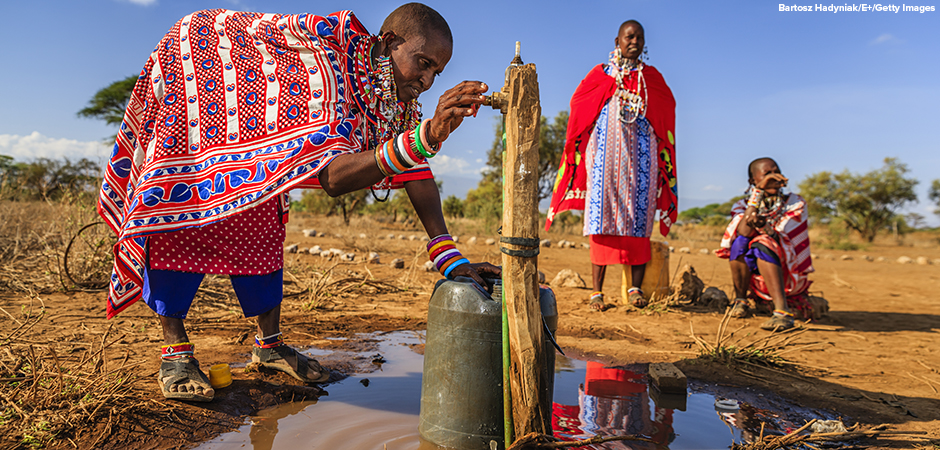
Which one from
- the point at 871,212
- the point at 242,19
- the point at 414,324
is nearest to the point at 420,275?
the point at 414,324

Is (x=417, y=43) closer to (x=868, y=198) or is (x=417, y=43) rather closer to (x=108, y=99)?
(x=108, y=99)

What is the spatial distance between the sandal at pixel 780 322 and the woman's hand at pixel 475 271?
328 centimetres

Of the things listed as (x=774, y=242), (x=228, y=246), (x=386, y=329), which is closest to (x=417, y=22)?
(x=228, y=246)

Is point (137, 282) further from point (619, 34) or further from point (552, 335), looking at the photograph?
point (619, 34)

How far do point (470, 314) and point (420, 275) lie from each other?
4638 millimetres

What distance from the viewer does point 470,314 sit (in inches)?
77.7

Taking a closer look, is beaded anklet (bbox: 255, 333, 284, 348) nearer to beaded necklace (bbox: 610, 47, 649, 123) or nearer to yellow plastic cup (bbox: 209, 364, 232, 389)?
yellow plastic cup (bbox: 209, 364, 232, 389)

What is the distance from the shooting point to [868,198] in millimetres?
23422

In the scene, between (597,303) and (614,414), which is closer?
(614,414)

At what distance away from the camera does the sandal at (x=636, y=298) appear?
5.11 metres

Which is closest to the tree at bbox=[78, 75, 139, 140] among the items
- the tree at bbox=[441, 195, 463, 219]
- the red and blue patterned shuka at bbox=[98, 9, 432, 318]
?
the tree at bbox=[441, 195, 463, 219]

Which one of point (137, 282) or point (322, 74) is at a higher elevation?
point (322, 74)

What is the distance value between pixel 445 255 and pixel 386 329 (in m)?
1.82

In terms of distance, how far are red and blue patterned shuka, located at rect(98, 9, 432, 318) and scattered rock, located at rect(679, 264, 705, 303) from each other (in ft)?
14.2
